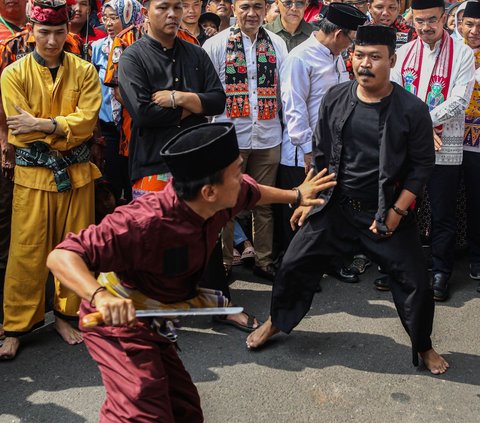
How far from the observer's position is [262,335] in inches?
173

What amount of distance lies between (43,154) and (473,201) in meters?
3.31

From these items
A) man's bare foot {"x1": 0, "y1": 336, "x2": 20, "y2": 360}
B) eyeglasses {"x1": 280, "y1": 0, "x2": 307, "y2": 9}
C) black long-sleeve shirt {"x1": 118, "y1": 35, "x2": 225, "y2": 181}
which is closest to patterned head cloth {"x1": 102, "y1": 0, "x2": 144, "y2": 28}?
eyeglasses {"x1": 280, "y1": 0, "x2": 307, "y2": 9}

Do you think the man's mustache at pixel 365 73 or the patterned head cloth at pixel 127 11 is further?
the patterned head cloth at pixel 127 11

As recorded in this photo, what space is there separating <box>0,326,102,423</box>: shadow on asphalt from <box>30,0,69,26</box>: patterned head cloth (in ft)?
6.65

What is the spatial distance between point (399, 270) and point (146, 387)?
1.86 meters

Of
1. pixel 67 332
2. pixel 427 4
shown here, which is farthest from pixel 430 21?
pixel 67 332

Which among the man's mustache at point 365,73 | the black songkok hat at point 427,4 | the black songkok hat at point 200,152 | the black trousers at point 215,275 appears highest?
the black songkok hat at point 427,4

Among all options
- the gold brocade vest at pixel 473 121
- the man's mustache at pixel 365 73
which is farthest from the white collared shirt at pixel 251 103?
the gold brocade vest at pixel 473 121

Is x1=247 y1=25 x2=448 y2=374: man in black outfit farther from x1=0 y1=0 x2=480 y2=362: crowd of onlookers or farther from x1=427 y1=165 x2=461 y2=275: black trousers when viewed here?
x1=427 y1=165 x2=461 y2=275: black trousers

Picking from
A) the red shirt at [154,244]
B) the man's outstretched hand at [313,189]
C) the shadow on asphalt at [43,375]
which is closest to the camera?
the red shirt at [154,244]

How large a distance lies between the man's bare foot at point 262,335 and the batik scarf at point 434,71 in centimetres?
208

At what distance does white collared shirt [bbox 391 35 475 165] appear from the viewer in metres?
5.01

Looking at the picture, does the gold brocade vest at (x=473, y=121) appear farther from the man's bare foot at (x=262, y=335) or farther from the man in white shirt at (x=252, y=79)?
the man's bare foot at (x=262, y=335)

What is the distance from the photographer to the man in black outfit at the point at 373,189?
3.95m
